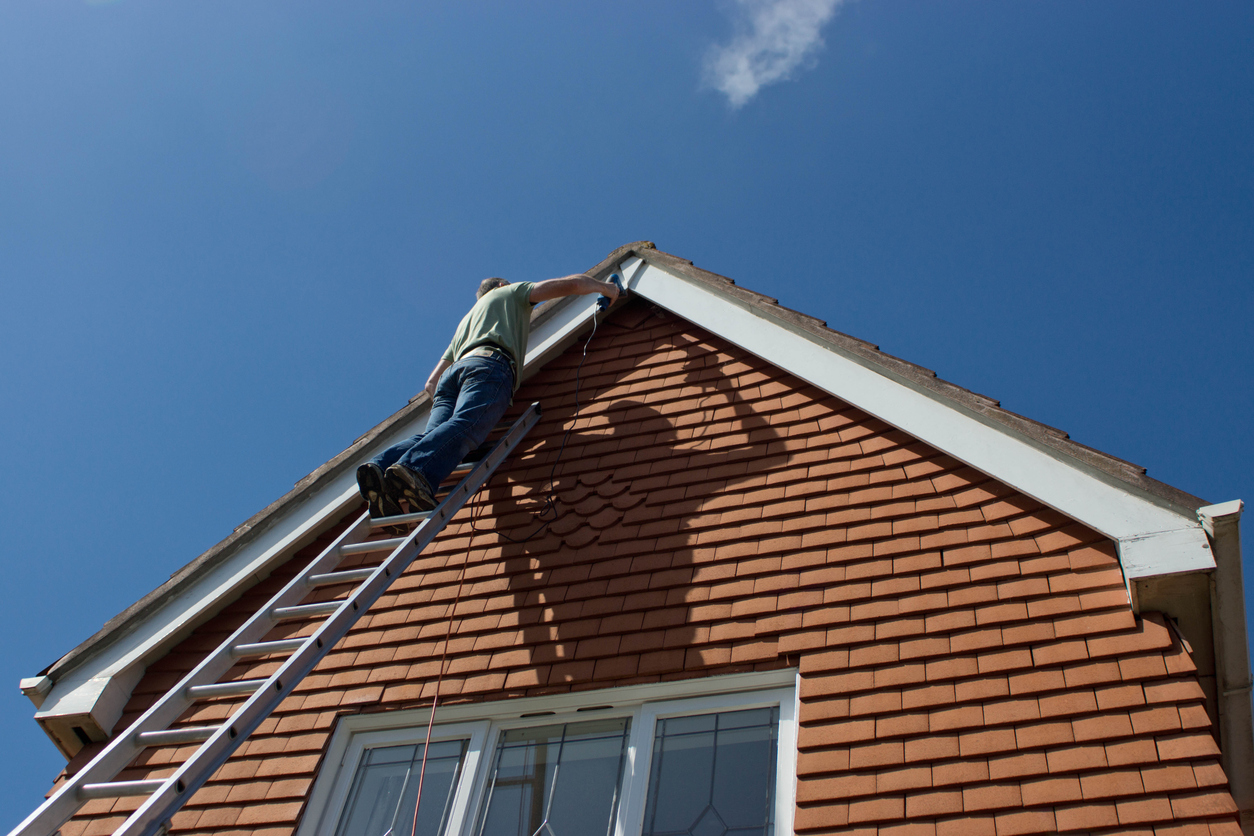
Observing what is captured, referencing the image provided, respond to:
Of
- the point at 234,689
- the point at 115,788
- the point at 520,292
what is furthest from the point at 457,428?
the point at 115,788

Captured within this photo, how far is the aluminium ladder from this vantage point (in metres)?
3.10

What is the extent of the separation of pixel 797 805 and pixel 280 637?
309 centimetres

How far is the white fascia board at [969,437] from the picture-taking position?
3738mm

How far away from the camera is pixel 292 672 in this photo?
12.4ft

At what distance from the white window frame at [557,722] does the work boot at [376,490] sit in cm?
101

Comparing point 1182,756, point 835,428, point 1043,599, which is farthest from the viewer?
point 835,428

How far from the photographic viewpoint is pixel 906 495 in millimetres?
4609

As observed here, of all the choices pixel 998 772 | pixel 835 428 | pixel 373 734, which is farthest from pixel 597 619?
pixel 998 772

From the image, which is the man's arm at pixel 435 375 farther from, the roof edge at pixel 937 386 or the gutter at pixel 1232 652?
the gutter at pixel 1232 652

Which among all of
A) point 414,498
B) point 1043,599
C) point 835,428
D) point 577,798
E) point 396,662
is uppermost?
point 835,428

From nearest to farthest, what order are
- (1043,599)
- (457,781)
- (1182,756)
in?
(1182,756) < (1043,599) < (457,781)

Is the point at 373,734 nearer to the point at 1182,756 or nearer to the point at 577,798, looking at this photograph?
the point at 577,798

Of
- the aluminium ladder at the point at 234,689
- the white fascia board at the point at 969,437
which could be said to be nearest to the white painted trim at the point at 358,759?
the aluminium ladder at the point at 234,689

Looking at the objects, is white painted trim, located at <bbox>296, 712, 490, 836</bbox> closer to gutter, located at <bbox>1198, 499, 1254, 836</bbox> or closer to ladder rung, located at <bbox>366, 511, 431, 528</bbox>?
ladder rung, located at <bbox>366, 511, 431, 528</bbox>
